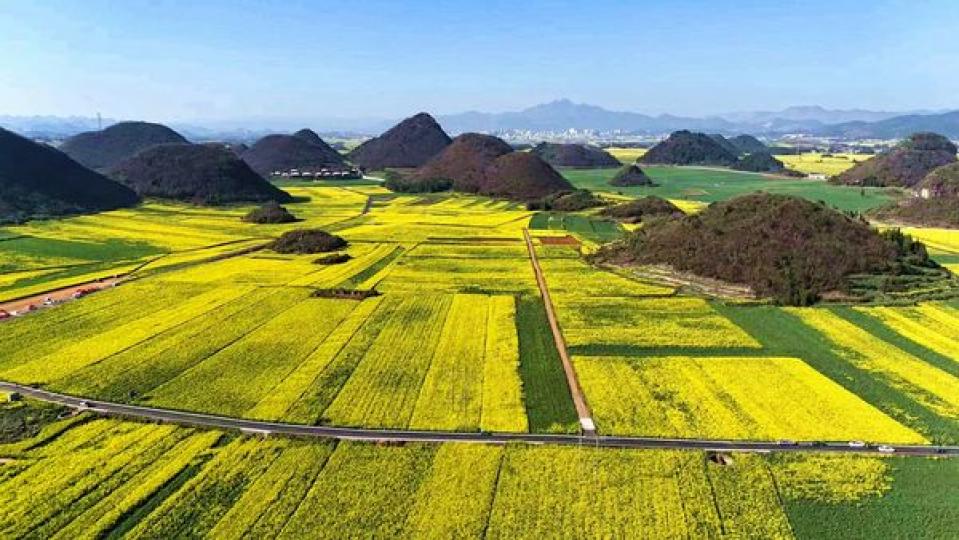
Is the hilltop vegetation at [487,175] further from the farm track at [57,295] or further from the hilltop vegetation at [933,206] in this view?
the farm track at [57,295]

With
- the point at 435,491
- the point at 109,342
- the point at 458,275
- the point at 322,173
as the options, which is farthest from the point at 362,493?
the point at 322,173

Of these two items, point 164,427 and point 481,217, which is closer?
point 164,427

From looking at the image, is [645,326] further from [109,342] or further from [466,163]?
[466,163]

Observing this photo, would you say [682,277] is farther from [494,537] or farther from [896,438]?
[494,537]

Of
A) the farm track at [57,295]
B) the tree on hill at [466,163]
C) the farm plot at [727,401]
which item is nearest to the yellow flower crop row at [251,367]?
the farm plot at [727,401]

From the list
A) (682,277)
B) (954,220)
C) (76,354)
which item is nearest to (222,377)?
(76,354)

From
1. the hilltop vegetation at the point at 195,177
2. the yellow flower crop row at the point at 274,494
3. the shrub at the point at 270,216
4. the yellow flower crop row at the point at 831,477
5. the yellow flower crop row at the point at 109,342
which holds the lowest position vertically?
the yellow flower crop row at the point at 831,477
